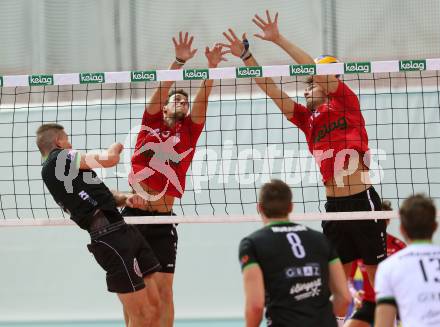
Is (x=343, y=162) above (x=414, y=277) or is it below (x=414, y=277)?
above

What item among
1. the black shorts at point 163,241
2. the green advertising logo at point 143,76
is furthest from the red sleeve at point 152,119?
the black shorts at point 163,241

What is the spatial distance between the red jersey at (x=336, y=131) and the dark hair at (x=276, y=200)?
206cm

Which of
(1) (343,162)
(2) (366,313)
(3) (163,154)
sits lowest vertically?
(2) (366,313)

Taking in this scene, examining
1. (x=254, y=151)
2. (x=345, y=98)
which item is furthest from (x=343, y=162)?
(x=254, y=151)

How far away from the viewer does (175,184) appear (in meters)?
7.01

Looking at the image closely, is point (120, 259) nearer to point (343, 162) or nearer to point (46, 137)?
point (46, 137)

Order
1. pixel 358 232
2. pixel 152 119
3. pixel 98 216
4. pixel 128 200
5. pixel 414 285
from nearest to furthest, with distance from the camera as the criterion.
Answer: pixel 414 285, pixel 98 216, pixel 358 232, pixel 128 200, pixel 152 119

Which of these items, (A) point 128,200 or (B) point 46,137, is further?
(A) point 128,200

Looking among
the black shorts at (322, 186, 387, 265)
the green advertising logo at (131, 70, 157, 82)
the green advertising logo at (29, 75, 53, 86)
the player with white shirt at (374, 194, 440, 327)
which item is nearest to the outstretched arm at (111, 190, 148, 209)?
the green advertising logo at (131, 70, 157, 82)

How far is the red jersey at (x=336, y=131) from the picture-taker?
652cm

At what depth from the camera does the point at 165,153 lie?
7.07 meters

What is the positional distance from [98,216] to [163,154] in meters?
1.07

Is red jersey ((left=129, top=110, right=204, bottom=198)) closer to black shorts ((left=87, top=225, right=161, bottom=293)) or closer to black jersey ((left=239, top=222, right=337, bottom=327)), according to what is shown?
black shorts ((left=87, top=225, right=161, bottom=293))

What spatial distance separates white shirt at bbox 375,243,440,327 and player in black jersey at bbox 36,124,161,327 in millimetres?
2732
